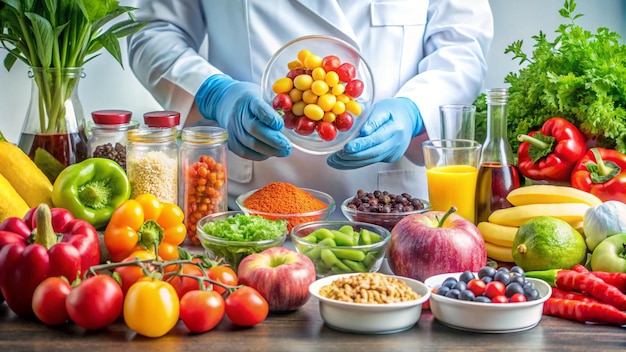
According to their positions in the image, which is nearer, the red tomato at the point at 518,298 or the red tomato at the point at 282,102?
the red tomato at the point at 518,298

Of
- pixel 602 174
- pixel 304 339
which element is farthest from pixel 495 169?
pixel 304 339

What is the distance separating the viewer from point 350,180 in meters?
2.32

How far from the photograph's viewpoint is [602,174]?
1809 millimetres

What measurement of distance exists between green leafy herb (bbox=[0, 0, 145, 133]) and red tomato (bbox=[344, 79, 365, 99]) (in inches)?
21.1

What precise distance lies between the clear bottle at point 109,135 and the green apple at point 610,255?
105 cm

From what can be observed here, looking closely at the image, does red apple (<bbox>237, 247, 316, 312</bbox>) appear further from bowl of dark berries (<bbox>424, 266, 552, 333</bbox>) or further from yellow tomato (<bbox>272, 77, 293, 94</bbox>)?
yellow tomato (<bbox>272, 77, 293, 94</bbox>)

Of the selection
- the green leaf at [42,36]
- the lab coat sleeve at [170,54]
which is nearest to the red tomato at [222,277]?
the green leaf at [42,36]

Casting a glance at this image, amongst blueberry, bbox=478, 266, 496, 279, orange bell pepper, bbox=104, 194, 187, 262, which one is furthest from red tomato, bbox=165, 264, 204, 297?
blueberry, bbox=478, 266, 496, 279

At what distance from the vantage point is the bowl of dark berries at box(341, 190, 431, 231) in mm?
1743

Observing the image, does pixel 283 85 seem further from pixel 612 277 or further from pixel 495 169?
pixel 612 277

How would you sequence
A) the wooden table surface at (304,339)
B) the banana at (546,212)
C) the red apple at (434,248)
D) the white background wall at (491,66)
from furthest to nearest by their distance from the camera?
the white background wall at (491,66)
the banana at (546,212)
the red apple at (434,248)
the wooden table surface at (304,339)

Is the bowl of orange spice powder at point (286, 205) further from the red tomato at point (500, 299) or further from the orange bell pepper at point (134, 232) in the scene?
the red tomato at point (500, 299)

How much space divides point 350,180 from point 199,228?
2.51 feet

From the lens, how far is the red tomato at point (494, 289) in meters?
1.34
